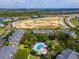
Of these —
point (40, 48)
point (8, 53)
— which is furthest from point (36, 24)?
point (8, 53)

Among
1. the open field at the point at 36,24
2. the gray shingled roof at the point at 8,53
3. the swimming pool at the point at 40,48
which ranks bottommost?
the open field at the point at 36,24

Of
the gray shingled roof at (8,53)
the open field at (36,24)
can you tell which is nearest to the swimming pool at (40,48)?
the gray shingled roof at (8,53)

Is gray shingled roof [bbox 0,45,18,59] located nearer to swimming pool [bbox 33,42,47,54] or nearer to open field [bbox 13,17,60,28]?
swimming pool [bbox 33,42,47,54]

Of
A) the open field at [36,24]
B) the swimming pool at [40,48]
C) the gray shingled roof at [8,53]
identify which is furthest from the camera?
the open field at [36,24]

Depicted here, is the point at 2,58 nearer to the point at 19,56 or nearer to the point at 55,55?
the point at 19,56

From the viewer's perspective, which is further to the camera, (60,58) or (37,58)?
(37,58)

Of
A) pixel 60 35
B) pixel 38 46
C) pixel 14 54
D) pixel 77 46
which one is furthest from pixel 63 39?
pixel 14 54

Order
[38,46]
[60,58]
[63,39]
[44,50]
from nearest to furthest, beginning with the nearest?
[60,58]
[44,50]
[38,46]
[63,39]

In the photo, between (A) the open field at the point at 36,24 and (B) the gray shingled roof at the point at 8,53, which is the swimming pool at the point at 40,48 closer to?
(B) the gray shingled roof at the point at 8,53

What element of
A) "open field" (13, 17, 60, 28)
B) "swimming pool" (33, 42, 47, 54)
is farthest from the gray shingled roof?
"open field" (13, 17, 60, 28)

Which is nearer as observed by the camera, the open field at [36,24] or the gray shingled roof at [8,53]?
the gray shingled roof at [8,53]

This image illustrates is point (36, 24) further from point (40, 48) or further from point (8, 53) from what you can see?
point (8, 53)
